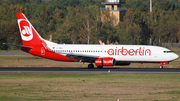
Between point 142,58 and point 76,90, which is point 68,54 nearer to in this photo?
point 142,58

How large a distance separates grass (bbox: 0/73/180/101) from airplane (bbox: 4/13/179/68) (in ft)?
30.0

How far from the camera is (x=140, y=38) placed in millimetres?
101875

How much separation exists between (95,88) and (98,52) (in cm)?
1940

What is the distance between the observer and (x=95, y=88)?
27.3 m

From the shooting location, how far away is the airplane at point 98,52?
44.4 m

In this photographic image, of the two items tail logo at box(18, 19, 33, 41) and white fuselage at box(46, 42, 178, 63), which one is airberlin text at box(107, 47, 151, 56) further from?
tail logo at box(18, 19, 33, 41)

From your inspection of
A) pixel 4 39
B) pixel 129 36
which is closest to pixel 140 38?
pixel 129 36

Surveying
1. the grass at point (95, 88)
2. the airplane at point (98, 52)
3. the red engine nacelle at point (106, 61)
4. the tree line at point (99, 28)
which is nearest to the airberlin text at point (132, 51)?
the airplane at point (98, 52)

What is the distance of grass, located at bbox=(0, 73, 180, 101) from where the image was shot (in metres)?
23.4

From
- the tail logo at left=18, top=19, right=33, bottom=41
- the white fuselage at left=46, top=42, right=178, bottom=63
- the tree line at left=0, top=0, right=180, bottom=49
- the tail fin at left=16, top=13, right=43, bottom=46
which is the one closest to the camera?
the white fuselage at left=46, top=42, right=178, bottom=63

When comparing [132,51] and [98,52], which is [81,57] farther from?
[132,51]

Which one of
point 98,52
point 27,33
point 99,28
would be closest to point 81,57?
point 98,52

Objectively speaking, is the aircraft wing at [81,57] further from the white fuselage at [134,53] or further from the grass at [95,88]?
the grass at [95,88]

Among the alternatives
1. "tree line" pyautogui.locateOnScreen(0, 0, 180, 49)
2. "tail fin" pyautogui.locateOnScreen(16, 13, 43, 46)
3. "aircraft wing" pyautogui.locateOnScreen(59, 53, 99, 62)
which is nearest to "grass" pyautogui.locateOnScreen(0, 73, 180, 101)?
"aircraft wing" pyautogui.locateOnScreen(59, 53, 99, 62)
